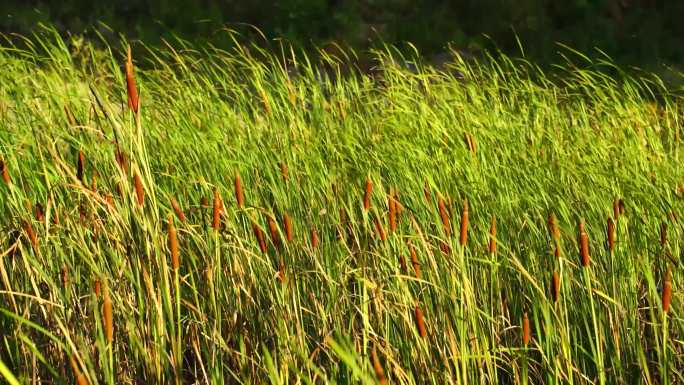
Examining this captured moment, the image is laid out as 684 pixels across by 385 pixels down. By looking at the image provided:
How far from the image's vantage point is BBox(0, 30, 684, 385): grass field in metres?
2.33

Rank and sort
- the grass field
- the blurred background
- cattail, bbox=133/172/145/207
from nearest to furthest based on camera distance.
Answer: cattail, bbox=133/172/145/207 < the grass field < the blurred background

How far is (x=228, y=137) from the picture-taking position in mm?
3881

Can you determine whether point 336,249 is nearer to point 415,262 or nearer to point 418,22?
point 415,262

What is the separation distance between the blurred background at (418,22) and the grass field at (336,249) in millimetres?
3762

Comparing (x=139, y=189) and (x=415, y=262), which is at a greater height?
(x=139, y=189)

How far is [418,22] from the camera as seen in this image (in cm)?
820

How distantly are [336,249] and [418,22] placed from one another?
553 centimetres

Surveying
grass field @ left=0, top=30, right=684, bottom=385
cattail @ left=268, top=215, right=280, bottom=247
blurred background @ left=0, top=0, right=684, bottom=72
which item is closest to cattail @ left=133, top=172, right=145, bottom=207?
grass field @ left=0, top=30, right=684, bottom=385

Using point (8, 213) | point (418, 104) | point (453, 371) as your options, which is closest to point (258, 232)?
point (453, 371)

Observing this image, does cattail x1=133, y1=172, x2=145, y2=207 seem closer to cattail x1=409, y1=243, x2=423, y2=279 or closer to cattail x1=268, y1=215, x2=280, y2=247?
cattail x1=268, y1=215, x2=280, y2=247

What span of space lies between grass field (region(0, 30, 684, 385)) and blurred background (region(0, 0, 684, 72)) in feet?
12.3

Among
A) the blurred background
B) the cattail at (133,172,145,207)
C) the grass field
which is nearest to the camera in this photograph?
the cattail at (133,172,145,207)

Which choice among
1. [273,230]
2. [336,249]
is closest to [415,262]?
[273,230]

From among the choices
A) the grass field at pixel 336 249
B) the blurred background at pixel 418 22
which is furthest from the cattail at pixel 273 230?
the blurred background at pixel 418 22
